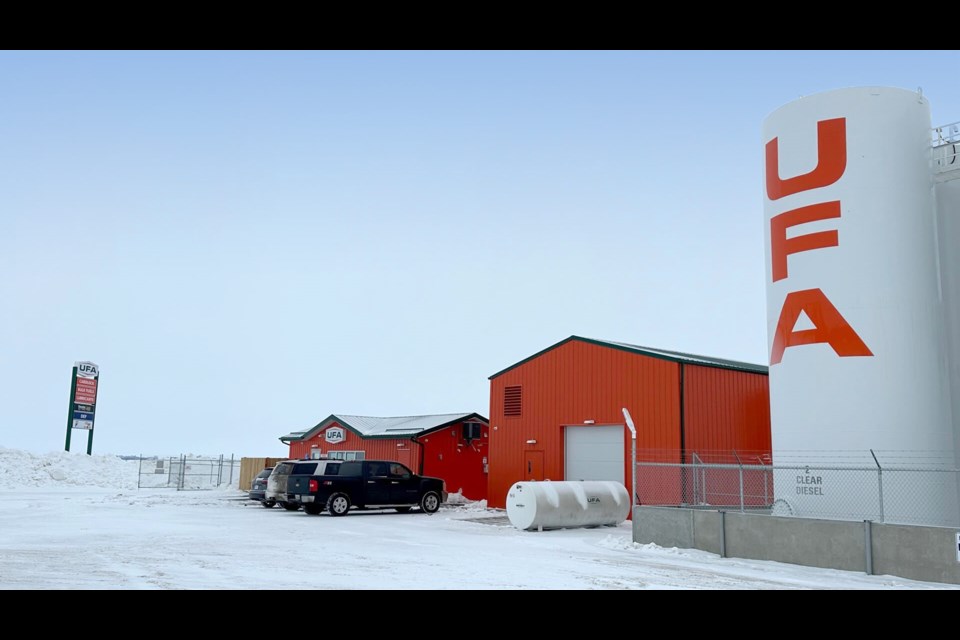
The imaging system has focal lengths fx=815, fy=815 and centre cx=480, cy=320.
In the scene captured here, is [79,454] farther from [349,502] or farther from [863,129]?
Result: [863,129]

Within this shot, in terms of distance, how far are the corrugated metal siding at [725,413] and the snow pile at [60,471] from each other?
102 feet

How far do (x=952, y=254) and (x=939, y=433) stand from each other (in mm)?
3946

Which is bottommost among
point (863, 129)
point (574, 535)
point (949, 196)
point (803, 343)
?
point (574, 535)

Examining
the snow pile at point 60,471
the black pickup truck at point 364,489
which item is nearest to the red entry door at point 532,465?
the black pickup truck at point 364,489

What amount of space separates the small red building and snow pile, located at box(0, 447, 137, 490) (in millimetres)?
13683

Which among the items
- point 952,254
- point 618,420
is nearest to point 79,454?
point 618,420

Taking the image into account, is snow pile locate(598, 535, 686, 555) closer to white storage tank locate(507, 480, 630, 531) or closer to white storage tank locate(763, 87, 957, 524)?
white storage tank locate(507, 480, 630, 531)

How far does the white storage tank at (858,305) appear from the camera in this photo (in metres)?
16.5

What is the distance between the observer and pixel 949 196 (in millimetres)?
17844

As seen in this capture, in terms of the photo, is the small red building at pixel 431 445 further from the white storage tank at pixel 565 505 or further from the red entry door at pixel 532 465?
the white storage tank at pixel 565 505

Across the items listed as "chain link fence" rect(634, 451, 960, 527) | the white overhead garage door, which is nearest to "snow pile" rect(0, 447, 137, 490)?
the white overhead garage door

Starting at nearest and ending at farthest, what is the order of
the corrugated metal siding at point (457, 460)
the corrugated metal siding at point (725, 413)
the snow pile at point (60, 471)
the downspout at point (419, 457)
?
the corrugated metal siding at point (725, 413) → the downspout at point (419, 457) → the corrugated metal siding at point (457, 460) → the snow pile at point (60, 471)

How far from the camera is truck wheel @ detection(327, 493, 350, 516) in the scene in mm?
24781
